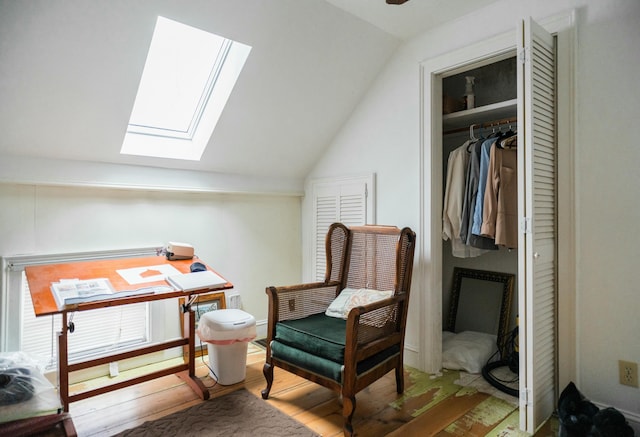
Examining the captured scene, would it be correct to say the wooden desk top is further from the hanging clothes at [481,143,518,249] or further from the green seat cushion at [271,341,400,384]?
the hanging clothes at [481,143,518,249]

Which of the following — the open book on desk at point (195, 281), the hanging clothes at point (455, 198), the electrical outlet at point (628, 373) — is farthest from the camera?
the hanging clothes at point (455, 198)

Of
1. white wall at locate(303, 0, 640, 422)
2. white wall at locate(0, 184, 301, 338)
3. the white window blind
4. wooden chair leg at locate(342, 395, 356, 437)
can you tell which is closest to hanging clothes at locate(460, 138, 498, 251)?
white wall at locate(303, 0, 640, 422)

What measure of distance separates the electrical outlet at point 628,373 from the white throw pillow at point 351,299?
127 centimetres

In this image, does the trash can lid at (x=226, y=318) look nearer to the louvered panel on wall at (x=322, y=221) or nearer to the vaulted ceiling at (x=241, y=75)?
the louvered panel on wall at (x=322, y=221)

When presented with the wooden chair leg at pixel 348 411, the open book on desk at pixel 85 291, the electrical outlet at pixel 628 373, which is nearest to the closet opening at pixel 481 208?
the electrical outlet at pixel 628 373

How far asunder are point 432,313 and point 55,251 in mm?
2642

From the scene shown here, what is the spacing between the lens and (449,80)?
11.5ft

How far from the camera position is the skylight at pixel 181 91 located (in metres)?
2.63

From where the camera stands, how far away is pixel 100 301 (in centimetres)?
196

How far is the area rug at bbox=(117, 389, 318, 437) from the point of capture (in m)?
2.04

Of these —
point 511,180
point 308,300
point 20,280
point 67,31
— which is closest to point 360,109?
point 511,180

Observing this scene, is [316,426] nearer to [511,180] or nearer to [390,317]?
[390,317]

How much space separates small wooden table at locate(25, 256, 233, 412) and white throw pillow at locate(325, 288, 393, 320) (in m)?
0.74

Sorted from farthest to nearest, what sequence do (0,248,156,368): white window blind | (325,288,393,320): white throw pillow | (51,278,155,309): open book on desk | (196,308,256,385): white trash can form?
1. (196,308,256,385): white trash can
2. (325,288,393,320): white throw pillow
3. (0,248,156,368): white window blind
4. (51,278,155,309): open book on desk
